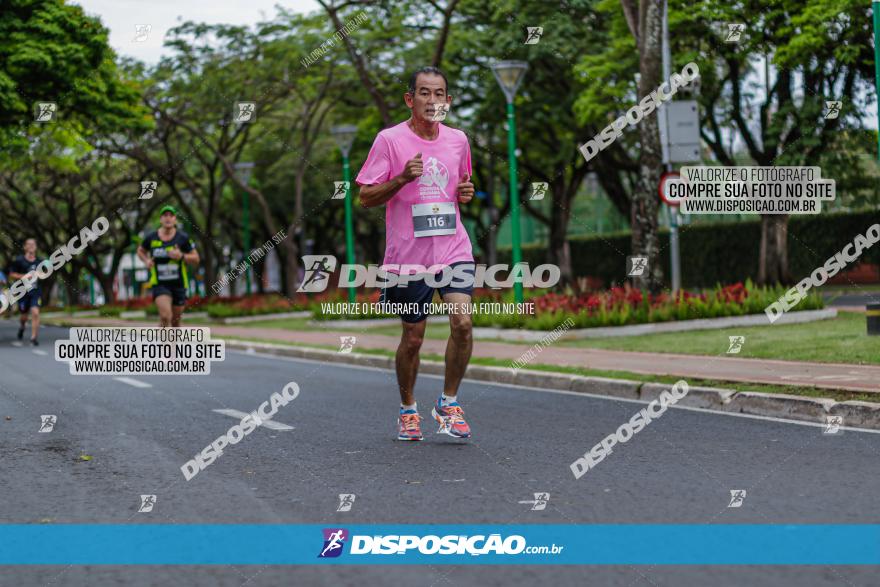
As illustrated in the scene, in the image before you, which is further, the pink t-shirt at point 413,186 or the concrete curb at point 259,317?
the concrete curb at point 259,317

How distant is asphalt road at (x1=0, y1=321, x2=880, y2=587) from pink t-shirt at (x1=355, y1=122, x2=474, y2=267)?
117 centimetres

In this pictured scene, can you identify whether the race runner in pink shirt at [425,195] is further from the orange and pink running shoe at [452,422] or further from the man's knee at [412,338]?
the orange and pink running shoe at [452,422]

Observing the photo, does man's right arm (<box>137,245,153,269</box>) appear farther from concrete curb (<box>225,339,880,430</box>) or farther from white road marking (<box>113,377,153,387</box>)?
concrete curb (<box>225,339,880,430</box>)

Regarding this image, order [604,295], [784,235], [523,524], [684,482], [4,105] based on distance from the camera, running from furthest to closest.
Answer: [784,235] → [4,105] → [604,295] → [684,482] → [523,524]

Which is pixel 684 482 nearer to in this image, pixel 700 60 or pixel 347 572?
pixel 347 572

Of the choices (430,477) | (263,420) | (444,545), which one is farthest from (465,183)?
(444,545)

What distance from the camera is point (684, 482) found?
19.4 feet

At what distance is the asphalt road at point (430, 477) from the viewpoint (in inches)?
169

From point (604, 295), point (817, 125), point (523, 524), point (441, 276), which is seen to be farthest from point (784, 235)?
point (523, 524)

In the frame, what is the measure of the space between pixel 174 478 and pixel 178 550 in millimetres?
1664

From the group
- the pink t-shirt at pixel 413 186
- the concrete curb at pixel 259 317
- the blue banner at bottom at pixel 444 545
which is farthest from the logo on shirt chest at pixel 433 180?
the concrete curb at pixel 259 317

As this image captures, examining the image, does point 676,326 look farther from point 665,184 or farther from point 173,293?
point 173,293

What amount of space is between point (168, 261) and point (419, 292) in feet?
26.3

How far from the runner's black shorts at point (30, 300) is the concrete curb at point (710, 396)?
9123mm
